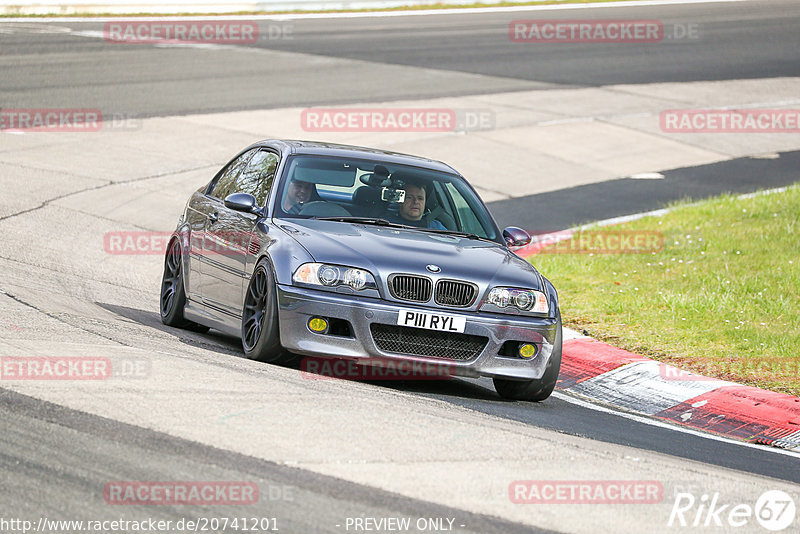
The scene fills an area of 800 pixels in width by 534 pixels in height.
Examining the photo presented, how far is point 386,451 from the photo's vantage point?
232 inches

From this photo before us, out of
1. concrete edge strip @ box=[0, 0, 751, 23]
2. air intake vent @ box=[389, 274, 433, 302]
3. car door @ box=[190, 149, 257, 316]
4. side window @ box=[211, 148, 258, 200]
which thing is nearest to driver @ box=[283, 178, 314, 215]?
car door @ box=[190, 149, 257, 316]

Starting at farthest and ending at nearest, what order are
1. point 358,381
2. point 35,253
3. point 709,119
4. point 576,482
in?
point 709,119
point 35,253
point 358,381
point 576,482

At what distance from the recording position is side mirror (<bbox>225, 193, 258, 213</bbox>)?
8.86 meters

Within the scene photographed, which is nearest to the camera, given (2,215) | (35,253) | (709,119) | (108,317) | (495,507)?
(495,507)

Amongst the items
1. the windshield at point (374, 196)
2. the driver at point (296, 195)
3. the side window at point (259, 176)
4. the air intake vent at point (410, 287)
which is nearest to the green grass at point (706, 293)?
the windshield at point (374, 196)

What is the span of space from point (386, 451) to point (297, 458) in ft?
1.53

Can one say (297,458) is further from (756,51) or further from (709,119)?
(756,51)

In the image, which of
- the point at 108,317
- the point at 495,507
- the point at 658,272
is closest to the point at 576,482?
the point at 495,507

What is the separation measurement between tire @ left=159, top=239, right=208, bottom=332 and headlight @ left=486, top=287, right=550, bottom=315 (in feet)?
9.79

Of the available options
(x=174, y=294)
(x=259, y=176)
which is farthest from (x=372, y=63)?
(x=259, y=176)

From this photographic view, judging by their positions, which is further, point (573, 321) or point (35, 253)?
point (35, 253)

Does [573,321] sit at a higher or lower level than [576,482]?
lower

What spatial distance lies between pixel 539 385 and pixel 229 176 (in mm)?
3306

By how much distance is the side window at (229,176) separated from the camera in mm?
10078
